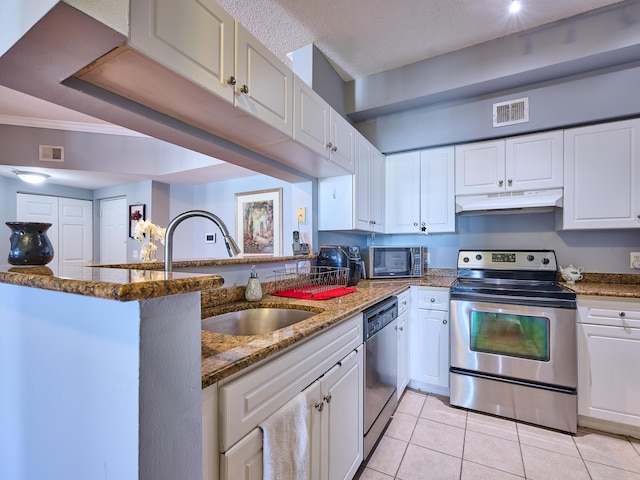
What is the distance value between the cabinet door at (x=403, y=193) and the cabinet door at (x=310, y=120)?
1.19 m

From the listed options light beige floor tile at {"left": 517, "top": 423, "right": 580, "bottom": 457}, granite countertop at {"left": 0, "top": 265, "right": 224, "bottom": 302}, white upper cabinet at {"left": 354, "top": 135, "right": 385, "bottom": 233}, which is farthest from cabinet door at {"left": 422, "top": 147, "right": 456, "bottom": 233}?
granite countertop at {"left": 0, "top": 265, "right": 224, "bottom": 302}

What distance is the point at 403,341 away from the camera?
2.33 m

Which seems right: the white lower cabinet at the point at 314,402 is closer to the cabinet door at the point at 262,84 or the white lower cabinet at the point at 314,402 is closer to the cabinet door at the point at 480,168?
the cabinet door at the point at 262,84

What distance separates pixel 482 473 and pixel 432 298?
112 cm

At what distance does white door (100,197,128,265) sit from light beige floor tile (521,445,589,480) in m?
5.01

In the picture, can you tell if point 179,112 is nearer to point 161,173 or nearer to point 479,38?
point 479,38

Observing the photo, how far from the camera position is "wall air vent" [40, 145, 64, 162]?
3.42 meters

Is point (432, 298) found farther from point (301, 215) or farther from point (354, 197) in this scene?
point (301, 215)

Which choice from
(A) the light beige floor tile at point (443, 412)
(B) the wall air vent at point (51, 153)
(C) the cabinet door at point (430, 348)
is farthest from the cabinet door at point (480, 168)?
(B) the wall air vent at point (51, 153)

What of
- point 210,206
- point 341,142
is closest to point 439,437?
point 341,142

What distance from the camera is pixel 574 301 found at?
1.95 m

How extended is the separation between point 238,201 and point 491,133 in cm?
301

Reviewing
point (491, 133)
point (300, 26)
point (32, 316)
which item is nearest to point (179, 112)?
point (32, 316)

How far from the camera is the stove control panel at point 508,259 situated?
97.8 inches
